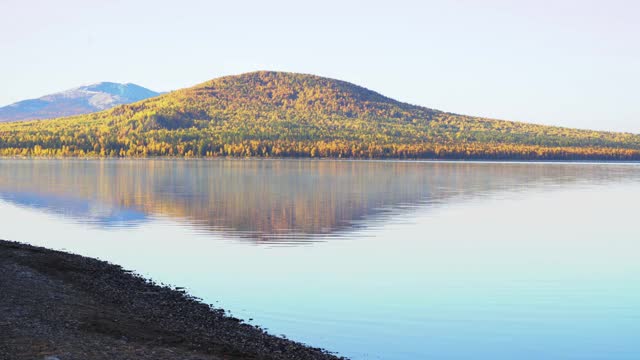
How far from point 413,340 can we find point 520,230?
32.0m

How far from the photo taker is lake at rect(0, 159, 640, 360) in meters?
22.9

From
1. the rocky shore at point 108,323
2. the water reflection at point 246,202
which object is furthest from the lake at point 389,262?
the rocky shore at point 108,323

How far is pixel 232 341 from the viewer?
19.6 m

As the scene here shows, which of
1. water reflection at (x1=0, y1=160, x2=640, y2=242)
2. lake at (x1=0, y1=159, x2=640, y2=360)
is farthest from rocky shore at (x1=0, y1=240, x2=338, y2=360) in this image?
water reflection at (x1=0, y1=160, x2=640, y2=242)

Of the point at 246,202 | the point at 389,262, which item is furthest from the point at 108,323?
the point at 246,202

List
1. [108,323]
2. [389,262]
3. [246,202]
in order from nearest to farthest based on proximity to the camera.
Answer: [108,323] → [389,262] → [246,202]

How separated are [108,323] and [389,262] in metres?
19.3

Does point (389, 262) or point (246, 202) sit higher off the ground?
point (246, 202)

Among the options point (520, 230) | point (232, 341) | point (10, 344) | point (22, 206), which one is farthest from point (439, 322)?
point (22, 206)

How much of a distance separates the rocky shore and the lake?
5.23ft

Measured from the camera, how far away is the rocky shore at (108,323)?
16625mm

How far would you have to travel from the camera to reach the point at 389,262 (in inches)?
1458

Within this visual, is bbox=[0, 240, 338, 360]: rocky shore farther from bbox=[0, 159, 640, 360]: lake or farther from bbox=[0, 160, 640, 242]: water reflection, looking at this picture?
bbox=[0, 160, 640, 242]: water reflection

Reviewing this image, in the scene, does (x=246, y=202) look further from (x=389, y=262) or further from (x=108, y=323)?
(x=108, y=323)
